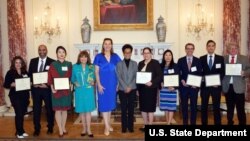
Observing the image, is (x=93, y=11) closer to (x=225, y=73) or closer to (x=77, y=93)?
(x=77, y=93)

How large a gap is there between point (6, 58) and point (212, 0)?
19.1 feet

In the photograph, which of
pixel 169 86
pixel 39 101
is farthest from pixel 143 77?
pixel 39 101

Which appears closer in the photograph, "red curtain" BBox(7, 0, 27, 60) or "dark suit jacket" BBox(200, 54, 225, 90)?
"dark suit jacket" BBox(200, 54, 225, 90)

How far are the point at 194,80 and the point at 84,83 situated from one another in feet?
6.41

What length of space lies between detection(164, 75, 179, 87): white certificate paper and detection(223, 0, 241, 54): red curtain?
336 centimetres

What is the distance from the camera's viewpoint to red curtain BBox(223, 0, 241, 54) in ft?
30.0

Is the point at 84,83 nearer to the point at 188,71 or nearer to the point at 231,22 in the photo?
the point at 188,71

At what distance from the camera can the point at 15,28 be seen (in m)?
9.21

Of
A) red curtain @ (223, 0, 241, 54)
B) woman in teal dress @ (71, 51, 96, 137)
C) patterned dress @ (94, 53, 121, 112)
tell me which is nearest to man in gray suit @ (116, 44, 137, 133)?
patterned dress @ (94, 53, 121, 112)

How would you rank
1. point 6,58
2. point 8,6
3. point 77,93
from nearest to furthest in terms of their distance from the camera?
point 77,93
point 8,6
point 6,58

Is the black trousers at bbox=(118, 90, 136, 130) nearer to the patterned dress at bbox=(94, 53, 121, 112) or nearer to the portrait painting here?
the patterned dress at bbox=(94, 53, 121, 112)

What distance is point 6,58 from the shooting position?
975 centimetres

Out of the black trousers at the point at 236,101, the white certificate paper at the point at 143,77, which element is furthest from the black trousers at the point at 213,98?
the white certificate paper at the point at 143,77

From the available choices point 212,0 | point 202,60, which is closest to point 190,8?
point 212,0
